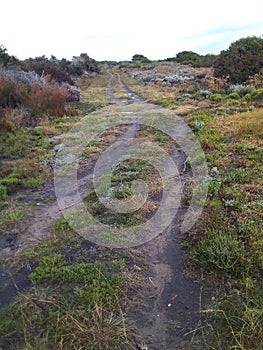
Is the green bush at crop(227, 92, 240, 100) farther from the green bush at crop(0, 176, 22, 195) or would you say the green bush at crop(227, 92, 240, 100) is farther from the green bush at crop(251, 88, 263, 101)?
the green bush at crop(0, 176, 22, 195)

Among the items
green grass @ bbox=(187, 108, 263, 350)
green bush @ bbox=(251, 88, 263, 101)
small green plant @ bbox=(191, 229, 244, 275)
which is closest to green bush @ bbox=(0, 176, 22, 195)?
green grass @ bbox=(187, 108, 263, 350)

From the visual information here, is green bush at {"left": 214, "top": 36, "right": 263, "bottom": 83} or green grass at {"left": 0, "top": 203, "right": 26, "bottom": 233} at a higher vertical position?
green bush at {"left": 214, "top": 36, "right": 263, "bottom": 83}

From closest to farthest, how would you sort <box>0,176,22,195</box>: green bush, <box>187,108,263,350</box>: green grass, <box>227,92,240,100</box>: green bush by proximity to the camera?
<box>187,108,263,350</box>: green grass, <box>0,176,22,195</box>: green bush, <box>227,92,240,100</box>: green bush

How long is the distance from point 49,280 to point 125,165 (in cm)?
380

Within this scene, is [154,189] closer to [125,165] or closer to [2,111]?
[125,165]

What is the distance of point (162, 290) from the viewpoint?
3855mm

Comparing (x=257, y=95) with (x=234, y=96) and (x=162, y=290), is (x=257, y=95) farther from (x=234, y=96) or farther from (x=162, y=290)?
(x=162, y=290)

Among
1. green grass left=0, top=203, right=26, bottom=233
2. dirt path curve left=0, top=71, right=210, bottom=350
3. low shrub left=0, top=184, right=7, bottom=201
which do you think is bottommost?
dirt path curve left=0, top=71, right=210, bottom=350

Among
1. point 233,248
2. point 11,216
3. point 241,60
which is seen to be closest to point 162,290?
point 233,248

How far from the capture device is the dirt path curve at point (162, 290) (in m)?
3.28

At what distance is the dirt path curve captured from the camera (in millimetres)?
3275

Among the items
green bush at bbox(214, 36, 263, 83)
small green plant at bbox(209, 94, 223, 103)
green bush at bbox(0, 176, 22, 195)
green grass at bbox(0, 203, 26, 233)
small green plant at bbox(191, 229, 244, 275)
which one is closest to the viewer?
small green plant at bbox(191, 229, 244, 275)

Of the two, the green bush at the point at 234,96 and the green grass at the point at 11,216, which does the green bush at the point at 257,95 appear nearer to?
the green bush at the point at 234,96

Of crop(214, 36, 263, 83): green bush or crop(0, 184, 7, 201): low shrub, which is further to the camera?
crop(214, 36, 263, 83): green bush
